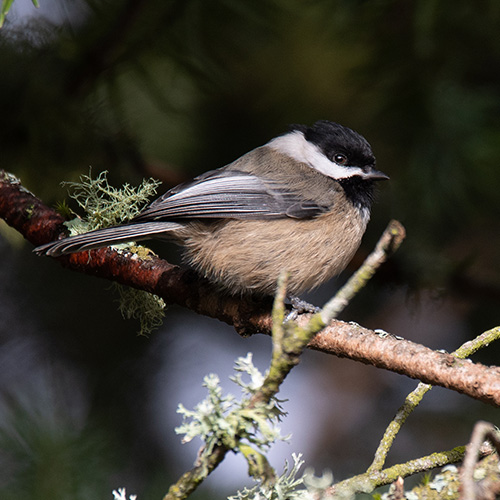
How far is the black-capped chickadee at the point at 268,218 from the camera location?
1.88m

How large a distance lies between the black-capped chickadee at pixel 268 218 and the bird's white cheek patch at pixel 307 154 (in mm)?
12

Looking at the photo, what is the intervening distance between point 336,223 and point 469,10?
0.76 meters

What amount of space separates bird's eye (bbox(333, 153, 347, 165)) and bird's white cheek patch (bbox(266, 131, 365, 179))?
12 millimetres

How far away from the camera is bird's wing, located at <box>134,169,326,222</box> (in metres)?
1.90

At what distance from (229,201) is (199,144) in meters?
0.51

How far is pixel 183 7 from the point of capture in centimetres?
197

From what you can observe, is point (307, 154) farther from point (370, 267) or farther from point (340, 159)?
point (370, 267)

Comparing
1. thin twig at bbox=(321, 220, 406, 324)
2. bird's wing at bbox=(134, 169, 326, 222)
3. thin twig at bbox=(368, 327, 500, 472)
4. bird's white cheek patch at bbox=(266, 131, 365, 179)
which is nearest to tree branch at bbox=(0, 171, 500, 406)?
bird's wing at bbox=(134, 169, 326, 222)

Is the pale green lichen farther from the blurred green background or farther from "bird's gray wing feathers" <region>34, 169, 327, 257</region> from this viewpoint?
the blurred green background

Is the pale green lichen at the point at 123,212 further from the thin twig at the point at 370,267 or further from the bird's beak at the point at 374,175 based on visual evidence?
the thin twig at the point at 370,267

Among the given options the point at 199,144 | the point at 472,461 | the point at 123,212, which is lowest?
the point at 472,461

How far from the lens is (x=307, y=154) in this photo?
2.24 m

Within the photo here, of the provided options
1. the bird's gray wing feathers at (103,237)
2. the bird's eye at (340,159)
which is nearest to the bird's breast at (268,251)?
the bird's gray wing feathers at (103,237)

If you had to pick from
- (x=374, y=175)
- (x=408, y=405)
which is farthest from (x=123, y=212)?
(x=408, y=405)
